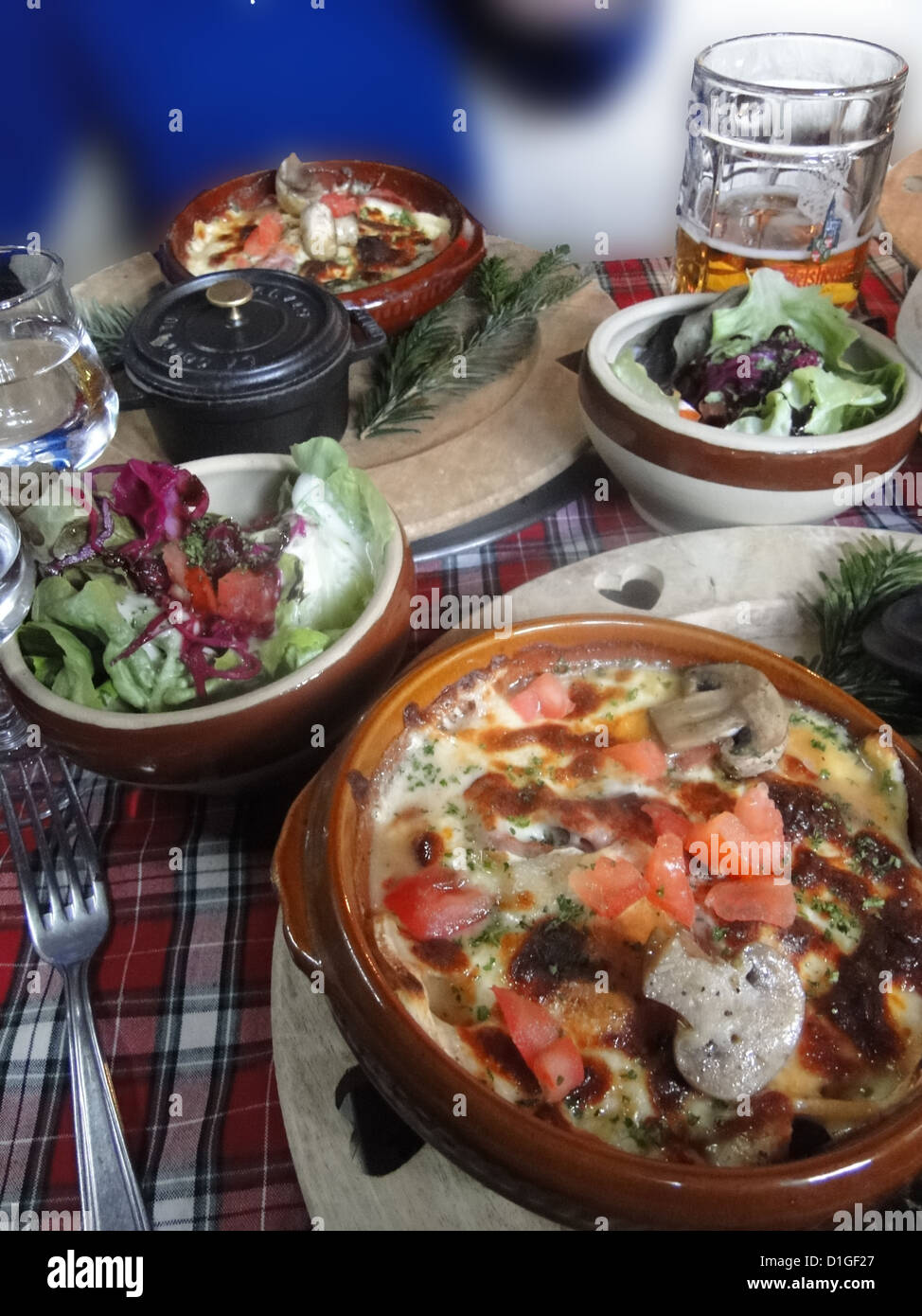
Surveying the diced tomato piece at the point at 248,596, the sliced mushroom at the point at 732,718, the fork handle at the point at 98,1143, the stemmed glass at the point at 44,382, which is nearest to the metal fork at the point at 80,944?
the fork handle at the point at 98,1143

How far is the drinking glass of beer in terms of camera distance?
197 cm

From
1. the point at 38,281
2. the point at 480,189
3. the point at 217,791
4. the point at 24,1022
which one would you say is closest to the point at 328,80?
the point at 480,189

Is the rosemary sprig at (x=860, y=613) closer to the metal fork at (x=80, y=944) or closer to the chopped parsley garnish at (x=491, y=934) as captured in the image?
the chopped parsley garnish at (x=491, y=934)

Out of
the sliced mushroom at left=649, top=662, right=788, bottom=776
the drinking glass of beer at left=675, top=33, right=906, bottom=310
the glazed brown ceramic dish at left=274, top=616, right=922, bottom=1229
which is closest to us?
the glazed brown ceramic dish at left=274, top=616, right=922, bottom=1229

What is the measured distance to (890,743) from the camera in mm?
1230

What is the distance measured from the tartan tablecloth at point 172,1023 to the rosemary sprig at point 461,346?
1.01 m

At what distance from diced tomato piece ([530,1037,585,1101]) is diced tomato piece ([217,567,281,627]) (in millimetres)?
722

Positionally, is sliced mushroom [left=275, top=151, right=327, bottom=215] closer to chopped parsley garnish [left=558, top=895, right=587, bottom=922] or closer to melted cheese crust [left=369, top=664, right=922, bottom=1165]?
melted cheese crust [left=369, top=664, right=922, bottom=1165]

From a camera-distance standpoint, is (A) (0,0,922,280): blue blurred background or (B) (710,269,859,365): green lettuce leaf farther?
(A) (0,0,922,280): blue blurred background

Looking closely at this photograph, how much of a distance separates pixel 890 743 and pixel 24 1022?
1159 millimetres

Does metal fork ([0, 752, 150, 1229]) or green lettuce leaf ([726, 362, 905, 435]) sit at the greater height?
green lettuce leaf ([726, 362, 905, 435])

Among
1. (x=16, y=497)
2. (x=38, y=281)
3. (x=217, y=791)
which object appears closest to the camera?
(x=217, y=791)

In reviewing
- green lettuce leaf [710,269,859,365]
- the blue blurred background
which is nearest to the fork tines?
green lettuce leaf [710,269,859,365]
